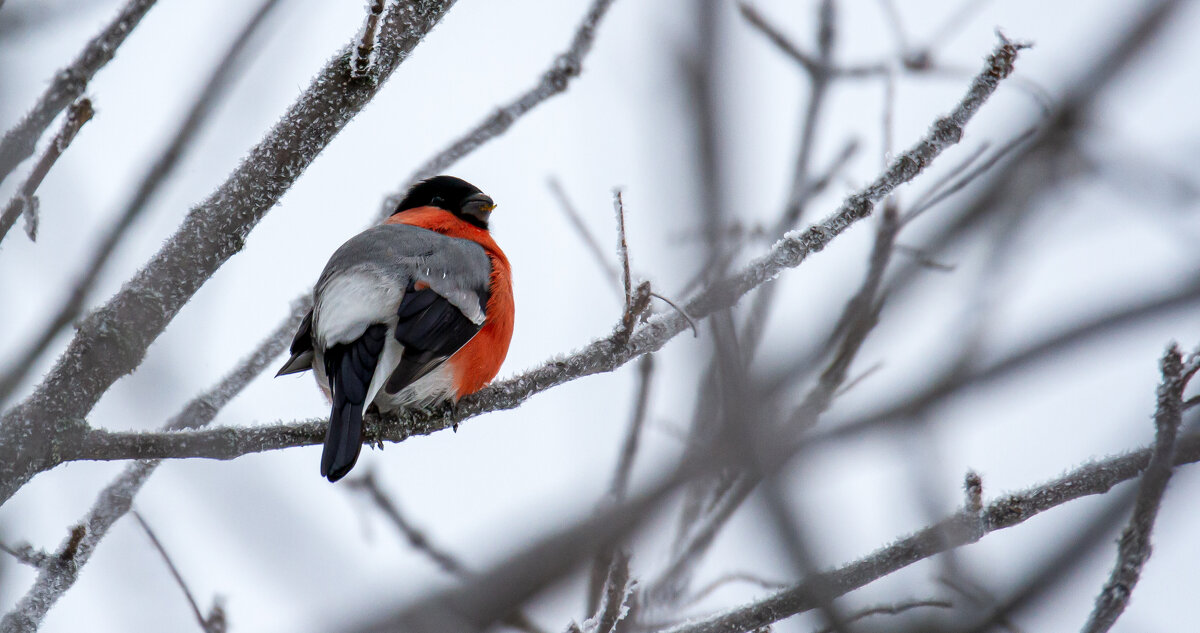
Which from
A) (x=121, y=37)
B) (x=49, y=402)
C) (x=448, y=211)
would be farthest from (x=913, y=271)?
(x=448, y=211)

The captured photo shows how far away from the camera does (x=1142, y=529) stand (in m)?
A: 1.71

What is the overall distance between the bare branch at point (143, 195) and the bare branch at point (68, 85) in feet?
0.60

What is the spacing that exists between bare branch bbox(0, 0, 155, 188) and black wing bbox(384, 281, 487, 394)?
75.4 inches

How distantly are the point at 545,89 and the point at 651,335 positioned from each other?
140cm

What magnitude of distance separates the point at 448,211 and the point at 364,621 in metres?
4.57

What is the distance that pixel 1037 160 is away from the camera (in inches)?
71.2

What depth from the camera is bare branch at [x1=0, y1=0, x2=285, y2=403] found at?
1.88m

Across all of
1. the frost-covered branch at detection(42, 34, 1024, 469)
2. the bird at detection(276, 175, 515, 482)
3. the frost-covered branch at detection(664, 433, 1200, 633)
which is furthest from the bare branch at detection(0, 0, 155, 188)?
the frost-covered branch at detection(664, 433, 1200, 633)

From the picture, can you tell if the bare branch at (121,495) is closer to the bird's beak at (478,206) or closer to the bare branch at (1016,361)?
the bird's beak at (478,206)

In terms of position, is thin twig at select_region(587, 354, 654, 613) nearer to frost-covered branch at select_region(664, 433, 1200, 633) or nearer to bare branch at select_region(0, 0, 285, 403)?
frost-covered branch at select_region(664, 433, 1200, 633)

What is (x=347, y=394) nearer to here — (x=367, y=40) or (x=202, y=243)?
(x=202, y=243)

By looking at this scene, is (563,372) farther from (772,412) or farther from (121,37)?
(772,412)

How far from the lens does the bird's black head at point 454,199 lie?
5.62m

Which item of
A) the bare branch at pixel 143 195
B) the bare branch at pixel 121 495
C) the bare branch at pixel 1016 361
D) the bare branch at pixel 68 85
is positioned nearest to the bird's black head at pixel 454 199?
the bare branch at pixel 121 495
